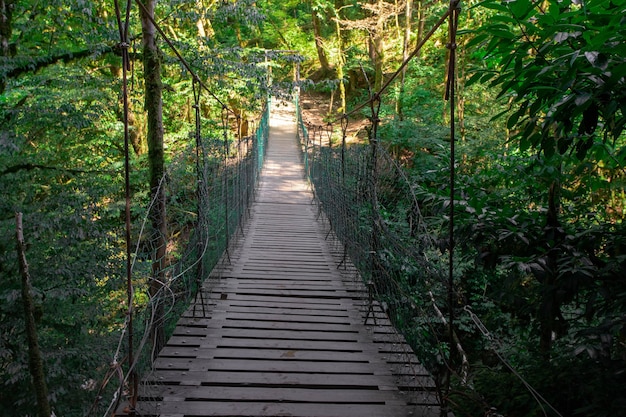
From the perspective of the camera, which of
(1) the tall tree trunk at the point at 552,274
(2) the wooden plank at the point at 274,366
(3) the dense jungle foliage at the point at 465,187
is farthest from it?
(2) the wooden plank at the point at 274,366

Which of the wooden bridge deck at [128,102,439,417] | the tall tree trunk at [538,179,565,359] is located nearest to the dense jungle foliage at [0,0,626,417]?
the tall tree trunk at [538,179,565,359]

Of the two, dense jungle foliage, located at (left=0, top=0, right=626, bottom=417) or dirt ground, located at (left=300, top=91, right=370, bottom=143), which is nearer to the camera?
dense jungle foliage, located at (left=0, top=0, right=626, bottom=417)

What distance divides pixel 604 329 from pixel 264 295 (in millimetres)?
2206

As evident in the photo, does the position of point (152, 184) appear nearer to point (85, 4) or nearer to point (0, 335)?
point (0, 335)

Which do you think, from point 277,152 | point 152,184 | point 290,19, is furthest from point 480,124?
point 290,19

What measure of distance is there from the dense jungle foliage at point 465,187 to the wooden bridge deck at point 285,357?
36 centimetres

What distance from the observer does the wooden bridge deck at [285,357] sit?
1772 millimetres

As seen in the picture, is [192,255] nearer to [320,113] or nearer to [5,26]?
[5,26]

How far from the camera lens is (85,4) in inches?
169

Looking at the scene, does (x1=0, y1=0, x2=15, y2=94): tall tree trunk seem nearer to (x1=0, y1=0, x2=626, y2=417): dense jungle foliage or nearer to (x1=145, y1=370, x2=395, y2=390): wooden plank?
(x1=0, y1=0, x2=626, y2=417): dense jungle foliage

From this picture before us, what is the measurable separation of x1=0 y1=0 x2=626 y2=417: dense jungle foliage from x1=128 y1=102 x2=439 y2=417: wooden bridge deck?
359mm

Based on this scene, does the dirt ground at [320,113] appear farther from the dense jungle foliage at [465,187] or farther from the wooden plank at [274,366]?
the wooden plank at [274,366]

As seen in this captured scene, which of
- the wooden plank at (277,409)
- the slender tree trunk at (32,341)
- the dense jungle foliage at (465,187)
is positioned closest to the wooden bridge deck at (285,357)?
the wooden plank at (277,409)

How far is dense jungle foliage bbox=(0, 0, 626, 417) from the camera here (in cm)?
127
